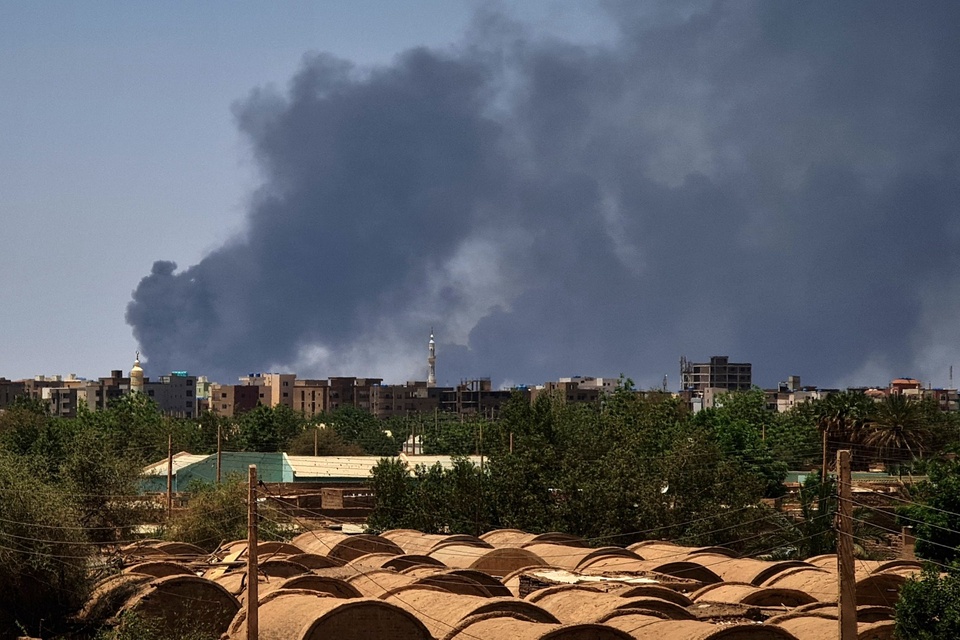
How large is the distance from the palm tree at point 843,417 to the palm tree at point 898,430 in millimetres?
1110

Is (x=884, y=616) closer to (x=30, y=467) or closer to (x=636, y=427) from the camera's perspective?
(x=30, y=467)

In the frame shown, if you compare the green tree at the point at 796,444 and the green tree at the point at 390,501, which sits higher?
the green tree at the point at 796,444

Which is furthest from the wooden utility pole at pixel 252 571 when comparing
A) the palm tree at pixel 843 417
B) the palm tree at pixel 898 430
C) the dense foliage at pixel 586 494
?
the palm tree at pixel 898 430

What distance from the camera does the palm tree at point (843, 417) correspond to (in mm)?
80125

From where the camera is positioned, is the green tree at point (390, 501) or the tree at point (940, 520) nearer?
the tree at point (940, 520)

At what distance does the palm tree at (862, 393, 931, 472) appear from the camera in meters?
76.8

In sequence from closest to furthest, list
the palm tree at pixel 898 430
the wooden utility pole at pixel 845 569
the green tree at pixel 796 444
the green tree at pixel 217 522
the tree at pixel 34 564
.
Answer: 1. the wooden utility pole at pixel 845 569
2. the tree at pixel 34 564
3. the green tree at pixel 217 522
4. the palm tree at pixel 898 430
5. the green tree at pixel 796 444

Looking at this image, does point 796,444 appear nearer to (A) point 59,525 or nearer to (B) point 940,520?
(B) point 940,520

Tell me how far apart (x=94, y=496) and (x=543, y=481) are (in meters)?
18.7

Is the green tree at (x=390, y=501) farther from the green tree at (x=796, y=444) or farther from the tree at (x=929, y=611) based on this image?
the green tree at (x=796, y=444)

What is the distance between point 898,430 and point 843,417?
542 cm

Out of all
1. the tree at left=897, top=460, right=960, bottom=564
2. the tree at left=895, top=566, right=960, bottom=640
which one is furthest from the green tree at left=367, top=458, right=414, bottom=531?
the tree at left=895, top=566, right=960, bottom=640

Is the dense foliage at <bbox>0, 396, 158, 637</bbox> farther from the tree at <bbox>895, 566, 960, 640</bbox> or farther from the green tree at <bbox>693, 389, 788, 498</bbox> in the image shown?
the green tree at <bbox>693, 389, 788, 498</bbox>

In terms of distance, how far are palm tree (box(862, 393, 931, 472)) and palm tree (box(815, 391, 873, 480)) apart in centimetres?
111
